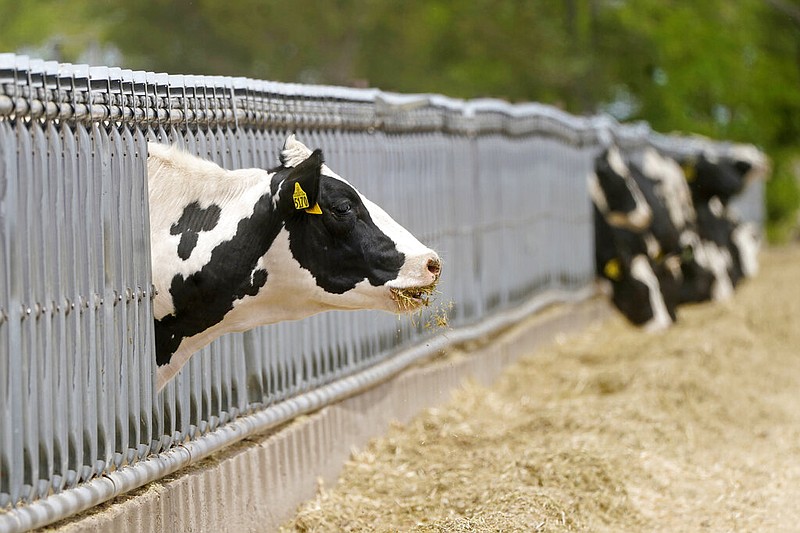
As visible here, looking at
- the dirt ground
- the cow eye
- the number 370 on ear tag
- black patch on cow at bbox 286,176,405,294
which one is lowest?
the dirt ground

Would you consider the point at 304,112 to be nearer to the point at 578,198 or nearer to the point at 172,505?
the point at 172,505

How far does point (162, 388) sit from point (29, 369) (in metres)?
1.08

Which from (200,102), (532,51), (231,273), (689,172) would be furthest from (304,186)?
(532,51)

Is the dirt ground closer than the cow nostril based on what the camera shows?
No

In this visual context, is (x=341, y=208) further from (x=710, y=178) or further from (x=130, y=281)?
(x=710, y=178)

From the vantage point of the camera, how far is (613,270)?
15.2 metres

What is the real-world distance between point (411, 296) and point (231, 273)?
0.67m

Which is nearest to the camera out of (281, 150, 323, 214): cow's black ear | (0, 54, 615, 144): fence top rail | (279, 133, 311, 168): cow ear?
(0, 54, 615, 144): fence top rail

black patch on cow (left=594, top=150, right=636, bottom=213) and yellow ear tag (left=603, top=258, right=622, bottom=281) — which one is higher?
black patch on cow (left=594, top=150, right=636, bottom=213)

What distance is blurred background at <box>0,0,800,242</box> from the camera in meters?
33.2

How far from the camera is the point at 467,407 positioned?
9602 mm

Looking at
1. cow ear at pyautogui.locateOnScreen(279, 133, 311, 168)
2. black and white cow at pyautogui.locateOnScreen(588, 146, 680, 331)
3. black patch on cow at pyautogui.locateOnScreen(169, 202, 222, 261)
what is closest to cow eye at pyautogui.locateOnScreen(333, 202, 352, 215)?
cow ear at pyautogui.locateOnScreen(279, 133, 311, 168)

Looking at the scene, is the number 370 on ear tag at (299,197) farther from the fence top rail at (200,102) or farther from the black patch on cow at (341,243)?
the fence top rail at (200,102)

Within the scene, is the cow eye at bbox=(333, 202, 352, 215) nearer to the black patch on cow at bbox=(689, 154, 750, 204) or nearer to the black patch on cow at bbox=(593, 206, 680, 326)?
the black patch on cow at bbox=(593, 206, 680, 326)
